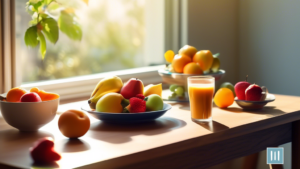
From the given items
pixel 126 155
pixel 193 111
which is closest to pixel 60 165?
pixel 126 155

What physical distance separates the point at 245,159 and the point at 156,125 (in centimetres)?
111

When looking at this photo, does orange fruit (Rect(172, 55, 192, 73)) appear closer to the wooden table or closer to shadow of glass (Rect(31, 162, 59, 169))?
the wooden table

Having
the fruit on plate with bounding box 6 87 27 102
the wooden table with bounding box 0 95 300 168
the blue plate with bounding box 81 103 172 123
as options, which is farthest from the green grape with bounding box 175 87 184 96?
the fruit on plate with bounding box 6 87 27 102

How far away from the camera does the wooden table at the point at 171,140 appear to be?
2.39 ft

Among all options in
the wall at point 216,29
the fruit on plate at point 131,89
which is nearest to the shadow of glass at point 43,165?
the fruit on plate at point 131,89

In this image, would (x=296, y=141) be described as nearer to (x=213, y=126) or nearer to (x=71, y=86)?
(x=213, y=126)

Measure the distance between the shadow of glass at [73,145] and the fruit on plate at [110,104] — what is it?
0.58 ft

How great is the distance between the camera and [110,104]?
1008 millimetres

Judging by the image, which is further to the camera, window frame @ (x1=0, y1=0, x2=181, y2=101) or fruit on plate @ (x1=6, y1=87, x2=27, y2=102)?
window frame @ (x1=0, y1=0, x2=181, y2=101)

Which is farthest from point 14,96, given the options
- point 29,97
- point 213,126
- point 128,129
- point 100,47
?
point 100,47

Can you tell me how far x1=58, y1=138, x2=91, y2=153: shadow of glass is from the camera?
77 cm

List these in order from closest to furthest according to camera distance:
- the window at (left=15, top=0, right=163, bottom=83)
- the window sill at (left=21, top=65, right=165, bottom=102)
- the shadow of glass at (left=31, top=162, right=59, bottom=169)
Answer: the shadow of glass at (left=31, top=162, right=59, bottom=169)
the window sill at (left=21, top=65, right=165, bottom=102)
the window at (left=15, top=0, right=163, bottom=83)

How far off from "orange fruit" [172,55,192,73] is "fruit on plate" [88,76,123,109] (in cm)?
30

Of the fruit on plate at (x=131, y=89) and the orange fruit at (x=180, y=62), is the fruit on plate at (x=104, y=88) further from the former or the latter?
the orange fruit at (x=180, y=62)
